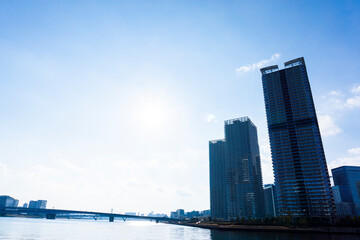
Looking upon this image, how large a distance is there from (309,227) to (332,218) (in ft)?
212

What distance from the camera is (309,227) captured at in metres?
148

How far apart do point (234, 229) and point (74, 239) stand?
124879 mm

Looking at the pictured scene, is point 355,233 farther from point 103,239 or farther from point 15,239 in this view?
point 15,239

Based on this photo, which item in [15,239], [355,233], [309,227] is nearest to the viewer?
[15,239]

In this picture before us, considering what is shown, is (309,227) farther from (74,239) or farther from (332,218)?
(74,239)

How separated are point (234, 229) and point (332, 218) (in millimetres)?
89983

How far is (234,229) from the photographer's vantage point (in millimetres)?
170125

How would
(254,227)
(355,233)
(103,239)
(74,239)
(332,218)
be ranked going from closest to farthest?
(74,239), (103,239), (355,233), (254,227), (332,218)

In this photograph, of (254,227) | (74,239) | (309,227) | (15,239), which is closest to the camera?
(15,239)

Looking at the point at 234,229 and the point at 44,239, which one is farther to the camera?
the point at 234,229

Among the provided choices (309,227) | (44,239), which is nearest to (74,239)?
(44,239)

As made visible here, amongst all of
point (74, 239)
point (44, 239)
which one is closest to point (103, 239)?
point (74, 239)

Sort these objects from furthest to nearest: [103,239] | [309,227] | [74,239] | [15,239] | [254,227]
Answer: [254,227], [309,227], [103,239], [74,239], [15,239]

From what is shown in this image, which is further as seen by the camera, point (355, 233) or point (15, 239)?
point (355, 233)
